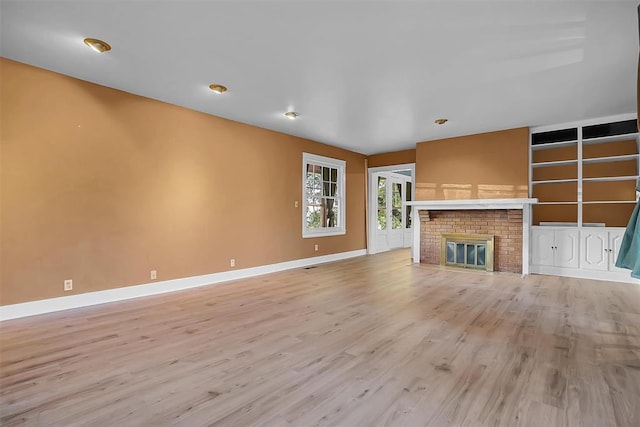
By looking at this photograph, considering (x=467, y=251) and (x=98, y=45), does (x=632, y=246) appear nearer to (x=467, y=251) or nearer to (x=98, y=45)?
(x=467, y=251)

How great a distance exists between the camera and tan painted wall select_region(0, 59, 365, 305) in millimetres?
3236

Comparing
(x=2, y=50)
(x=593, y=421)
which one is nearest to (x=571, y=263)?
(x=593, y=421)

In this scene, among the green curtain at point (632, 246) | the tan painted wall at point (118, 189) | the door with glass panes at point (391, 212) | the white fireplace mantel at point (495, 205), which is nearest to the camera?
the green curtain at point (632, 246)

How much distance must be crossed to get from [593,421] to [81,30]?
448 centimetres

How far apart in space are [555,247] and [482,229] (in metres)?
1.16

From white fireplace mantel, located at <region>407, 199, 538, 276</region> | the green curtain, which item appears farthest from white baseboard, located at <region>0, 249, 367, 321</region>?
the green curtain

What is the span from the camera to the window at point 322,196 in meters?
6.58

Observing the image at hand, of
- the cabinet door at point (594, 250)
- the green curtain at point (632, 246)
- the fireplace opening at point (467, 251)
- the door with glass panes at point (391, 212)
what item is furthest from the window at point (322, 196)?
the green curtain at point (632, 246)

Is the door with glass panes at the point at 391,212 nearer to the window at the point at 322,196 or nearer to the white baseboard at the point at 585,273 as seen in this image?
the window at the point at 322,196

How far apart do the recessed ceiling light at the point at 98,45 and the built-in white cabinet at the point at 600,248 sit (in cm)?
696

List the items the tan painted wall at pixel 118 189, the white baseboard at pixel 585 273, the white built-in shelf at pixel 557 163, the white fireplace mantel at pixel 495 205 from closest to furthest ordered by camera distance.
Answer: the tan painted wall at pixel 118 189 < the white baseboard at pixel 585 273 < the white built-in shelf at pixel 557 163 < the white fireplace mantel at pixel 495 205

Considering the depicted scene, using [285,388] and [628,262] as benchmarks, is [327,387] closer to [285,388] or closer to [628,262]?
[285,388]

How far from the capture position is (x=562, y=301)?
3.89 meters

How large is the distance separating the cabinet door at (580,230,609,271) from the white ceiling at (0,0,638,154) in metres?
1.92
